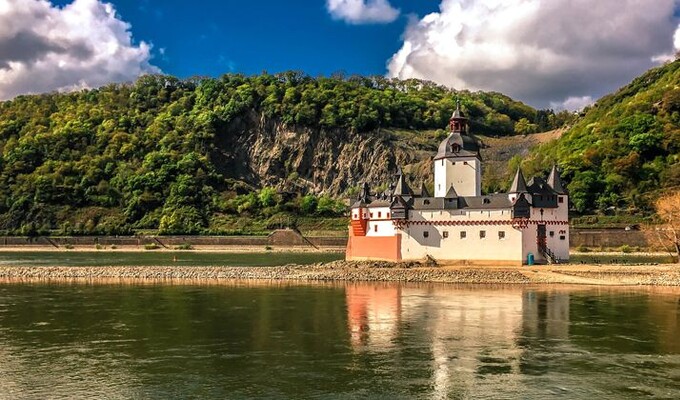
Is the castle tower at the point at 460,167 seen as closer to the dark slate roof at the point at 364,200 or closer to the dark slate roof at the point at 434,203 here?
the dark slate roof at the point at 434,203

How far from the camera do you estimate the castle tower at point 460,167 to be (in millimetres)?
57250

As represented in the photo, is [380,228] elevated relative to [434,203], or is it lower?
lower

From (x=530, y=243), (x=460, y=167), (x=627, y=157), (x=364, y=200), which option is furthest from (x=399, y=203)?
(x=627, y=157)

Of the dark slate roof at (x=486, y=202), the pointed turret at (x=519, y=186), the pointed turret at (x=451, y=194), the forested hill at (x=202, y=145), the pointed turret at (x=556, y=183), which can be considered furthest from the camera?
the forested hill at (x=202, y=145)

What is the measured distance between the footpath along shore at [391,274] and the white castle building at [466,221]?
1.99 metres

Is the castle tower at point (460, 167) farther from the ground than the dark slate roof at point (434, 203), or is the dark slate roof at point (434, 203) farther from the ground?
the castle tower at point (460, 167)

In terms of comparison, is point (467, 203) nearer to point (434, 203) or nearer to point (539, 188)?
point (434, 203)

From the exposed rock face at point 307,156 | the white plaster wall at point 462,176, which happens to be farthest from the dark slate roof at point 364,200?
the exposed rock face at point 307,156

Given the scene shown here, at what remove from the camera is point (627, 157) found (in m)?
98.7

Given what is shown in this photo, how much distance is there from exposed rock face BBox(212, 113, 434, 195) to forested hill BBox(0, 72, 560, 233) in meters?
0.26

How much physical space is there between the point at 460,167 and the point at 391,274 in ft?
45.3

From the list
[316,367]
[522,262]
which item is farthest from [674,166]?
[316,367]

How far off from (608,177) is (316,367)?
86.4 m

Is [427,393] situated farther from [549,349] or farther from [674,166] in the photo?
[674,166]
